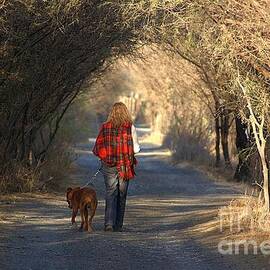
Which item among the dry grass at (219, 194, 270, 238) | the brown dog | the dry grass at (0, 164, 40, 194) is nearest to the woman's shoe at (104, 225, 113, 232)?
the brown dog

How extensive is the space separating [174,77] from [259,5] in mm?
19100

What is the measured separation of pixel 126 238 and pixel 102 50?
585 cm

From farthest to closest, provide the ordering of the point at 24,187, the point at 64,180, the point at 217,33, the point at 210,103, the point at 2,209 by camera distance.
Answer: the point at 210,103
the point at 64,180
the point at 24,187
the point at 2,209
the point at 217,33

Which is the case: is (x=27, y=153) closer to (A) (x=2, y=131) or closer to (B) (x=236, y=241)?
(A) (x=2, y=131)

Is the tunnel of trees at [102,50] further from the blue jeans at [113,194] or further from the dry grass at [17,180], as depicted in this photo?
the blue jeans at [113,194]

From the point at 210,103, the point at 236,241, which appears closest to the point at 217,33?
the point at 236,241

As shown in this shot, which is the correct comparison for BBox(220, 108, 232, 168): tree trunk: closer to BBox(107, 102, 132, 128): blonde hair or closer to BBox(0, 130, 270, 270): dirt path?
BBox(0, 130, 270, 270): dirt path

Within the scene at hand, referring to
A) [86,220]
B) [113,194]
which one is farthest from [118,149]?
[86,220]

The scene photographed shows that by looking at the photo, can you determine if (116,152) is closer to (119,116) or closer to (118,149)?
(118,149)

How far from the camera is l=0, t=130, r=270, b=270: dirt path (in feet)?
30.9

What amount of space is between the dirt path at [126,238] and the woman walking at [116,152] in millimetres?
631

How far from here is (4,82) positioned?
1519 centimetres

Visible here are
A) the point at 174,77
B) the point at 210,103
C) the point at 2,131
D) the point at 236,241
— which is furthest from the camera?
the point at 174,77

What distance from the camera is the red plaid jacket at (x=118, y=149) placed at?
1195 centimetres
